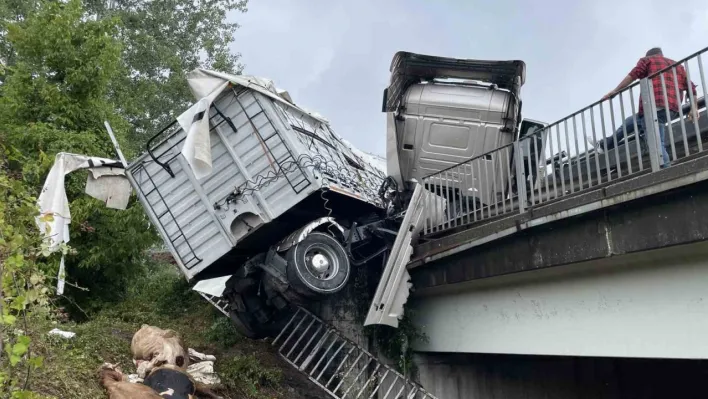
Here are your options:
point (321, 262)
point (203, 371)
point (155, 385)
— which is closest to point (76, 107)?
point (203, 371)

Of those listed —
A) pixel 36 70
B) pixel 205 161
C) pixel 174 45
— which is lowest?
pixel 205 161

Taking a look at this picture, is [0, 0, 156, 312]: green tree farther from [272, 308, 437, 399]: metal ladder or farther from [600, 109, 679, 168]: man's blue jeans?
[600, 109, 679, 168]: man's blue jeans

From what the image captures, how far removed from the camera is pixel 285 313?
966cm

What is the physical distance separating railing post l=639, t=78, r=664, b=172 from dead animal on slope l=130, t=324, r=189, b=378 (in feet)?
20.4

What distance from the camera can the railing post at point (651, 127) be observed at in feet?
15.6

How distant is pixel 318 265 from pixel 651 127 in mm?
4645

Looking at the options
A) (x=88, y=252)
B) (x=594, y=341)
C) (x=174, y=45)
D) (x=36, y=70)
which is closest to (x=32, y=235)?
(x=594, y=341)

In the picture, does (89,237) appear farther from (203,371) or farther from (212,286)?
(203,371)

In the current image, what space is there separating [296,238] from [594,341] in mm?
4259

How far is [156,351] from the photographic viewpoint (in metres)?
7.41

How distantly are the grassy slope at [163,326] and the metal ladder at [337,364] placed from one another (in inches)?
14.2

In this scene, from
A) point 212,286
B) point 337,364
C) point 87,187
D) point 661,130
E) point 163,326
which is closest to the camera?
point 661,130

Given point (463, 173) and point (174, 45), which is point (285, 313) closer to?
point (463, 173)

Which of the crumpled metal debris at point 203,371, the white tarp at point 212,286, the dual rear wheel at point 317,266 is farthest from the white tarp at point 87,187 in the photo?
the dual rear wheel at point 317,266
